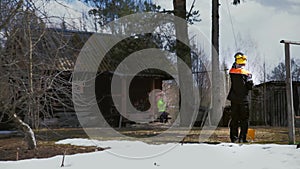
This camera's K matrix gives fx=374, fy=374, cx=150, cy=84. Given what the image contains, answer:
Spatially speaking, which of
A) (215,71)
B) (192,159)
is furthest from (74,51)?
(215,71)

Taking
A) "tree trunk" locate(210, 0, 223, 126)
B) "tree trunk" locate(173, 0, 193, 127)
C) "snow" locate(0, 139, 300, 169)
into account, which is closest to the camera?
"snow" locate(0, 139, 300, 169)

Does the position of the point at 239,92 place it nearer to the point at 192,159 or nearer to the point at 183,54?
the point at 192,159

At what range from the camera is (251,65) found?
79.0 ft

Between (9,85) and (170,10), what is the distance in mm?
7062

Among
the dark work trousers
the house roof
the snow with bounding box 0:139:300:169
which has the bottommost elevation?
the snow with bounding box 0:139:300:169

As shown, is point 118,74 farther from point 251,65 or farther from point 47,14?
point 251,65

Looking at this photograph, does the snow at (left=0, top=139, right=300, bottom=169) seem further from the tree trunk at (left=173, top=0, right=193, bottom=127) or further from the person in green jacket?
the person in green jacket

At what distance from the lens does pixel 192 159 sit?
412 cm

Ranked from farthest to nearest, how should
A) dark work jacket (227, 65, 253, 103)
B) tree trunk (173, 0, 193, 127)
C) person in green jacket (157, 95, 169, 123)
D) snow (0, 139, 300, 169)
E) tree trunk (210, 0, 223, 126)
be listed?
person in green jacket (157, 95, 169, 123) < tree trunk (173, 0, 193, 127) < tree trunk (210, 0, 223, 126) < dark work jacket (227, 65, 253, 103) < snow (0, 139, 300, 169)

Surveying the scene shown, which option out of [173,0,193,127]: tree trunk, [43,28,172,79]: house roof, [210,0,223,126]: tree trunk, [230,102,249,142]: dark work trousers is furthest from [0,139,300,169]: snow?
[173,0,193,127]: tree trunk

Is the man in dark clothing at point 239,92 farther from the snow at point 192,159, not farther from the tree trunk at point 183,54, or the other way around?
the tree trunk at point 183,54

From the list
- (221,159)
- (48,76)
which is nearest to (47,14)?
(48,76)

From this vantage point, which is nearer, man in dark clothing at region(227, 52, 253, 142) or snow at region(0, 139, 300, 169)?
snow at region(0, 139, 300, 169)

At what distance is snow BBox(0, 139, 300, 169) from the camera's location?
3.78m
